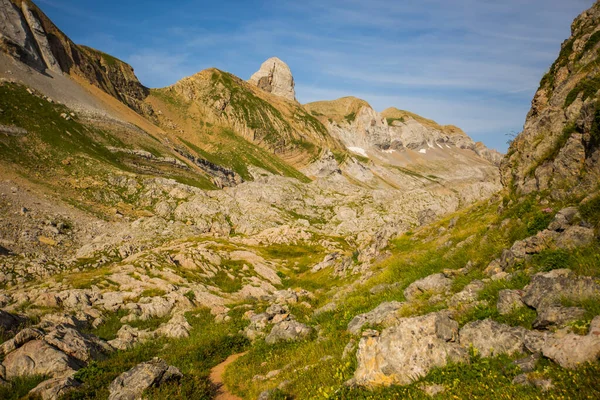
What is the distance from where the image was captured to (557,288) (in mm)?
8852

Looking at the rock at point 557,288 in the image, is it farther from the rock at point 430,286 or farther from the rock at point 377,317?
the rock at point 377,317

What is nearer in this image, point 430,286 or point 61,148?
point 430,286

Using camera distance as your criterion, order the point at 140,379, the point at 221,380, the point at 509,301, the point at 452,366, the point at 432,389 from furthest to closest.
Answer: the point at 221,380 → the point at 140,379 → the point at 509,301 → the point at 452,366 → the point at 432,389

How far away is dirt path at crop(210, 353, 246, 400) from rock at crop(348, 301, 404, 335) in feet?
18.8

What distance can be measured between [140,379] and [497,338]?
12682 mm

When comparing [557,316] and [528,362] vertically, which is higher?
[557,316]

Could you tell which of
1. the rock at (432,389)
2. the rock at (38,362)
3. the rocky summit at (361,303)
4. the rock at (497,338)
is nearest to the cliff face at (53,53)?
the rocky summit at (361,303)

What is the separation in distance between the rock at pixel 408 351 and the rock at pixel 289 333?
7331mm

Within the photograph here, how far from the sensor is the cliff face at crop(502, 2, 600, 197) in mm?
14711

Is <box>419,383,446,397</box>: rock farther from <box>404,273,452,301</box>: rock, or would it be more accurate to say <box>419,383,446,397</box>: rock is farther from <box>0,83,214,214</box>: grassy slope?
<box>0,83,214,214</box>: grassy slope

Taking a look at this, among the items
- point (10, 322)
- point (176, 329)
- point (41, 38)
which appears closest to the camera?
point (10, 322)

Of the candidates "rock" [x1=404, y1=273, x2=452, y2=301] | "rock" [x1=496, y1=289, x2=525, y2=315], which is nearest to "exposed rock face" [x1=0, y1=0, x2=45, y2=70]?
"rock" [x1=404, y1=273, x2=452, y2=301]

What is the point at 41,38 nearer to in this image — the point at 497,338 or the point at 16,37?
the point at 16,37

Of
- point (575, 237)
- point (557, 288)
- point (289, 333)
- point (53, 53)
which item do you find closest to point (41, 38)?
point (53, 53)
